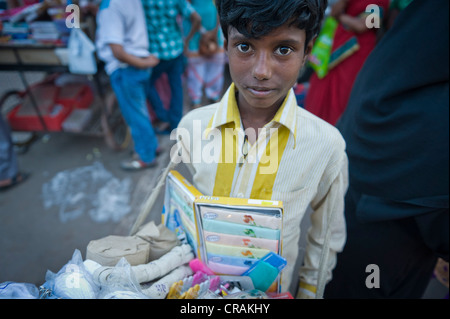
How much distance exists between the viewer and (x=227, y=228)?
2.60ft

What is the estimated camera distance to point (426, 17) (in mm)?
1031

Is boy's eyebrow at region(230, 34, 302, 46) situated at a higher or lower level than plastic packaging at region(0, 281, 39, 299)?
higher

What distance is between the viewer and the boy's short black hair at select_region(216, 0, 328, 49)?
0.71 meters

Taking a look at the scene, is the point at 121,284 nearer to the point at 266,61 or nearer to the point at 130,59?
the point at 266,61

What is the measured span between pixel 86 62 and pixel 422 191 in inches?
111

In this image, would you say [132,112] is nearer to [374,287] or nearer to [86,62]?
[86,62]

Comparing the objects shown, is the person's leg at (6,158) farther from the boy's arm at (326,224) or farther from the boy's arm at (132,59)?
the boy's arm at (326,224)

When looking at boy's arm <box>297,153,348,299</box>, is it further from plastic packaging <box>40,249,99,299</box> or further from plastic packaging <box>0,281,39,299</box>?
plastic packaging <box>0,281,39,299</box>

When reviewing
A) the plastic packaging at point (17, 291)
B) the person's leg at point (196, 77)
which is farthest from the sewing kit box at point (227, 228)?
the person's leg at point (196, 77)

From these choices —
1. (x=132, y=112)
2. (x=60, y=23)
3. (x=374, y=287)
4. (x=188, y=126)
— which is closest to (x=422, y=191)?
(x=374, y=287)

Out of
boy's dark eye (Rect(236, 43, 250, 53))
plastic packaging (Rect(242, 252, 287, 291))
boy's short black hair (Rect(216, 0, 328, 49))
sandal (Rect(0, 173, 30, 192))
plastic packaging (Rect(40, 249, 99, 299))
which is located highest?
boy's short black hair (Rect(216, 0, 328, 49))

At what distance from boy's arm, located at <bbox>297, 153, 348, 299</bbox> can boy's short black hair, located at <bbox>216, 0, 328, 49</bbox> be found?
45 cm

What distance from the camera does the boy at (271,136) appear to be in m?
0.76

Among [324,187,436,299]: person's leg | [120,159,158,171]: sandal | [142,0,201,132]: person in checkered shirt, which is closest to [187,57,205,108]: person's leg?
[142,0,201,132]: person in checkered shirt
